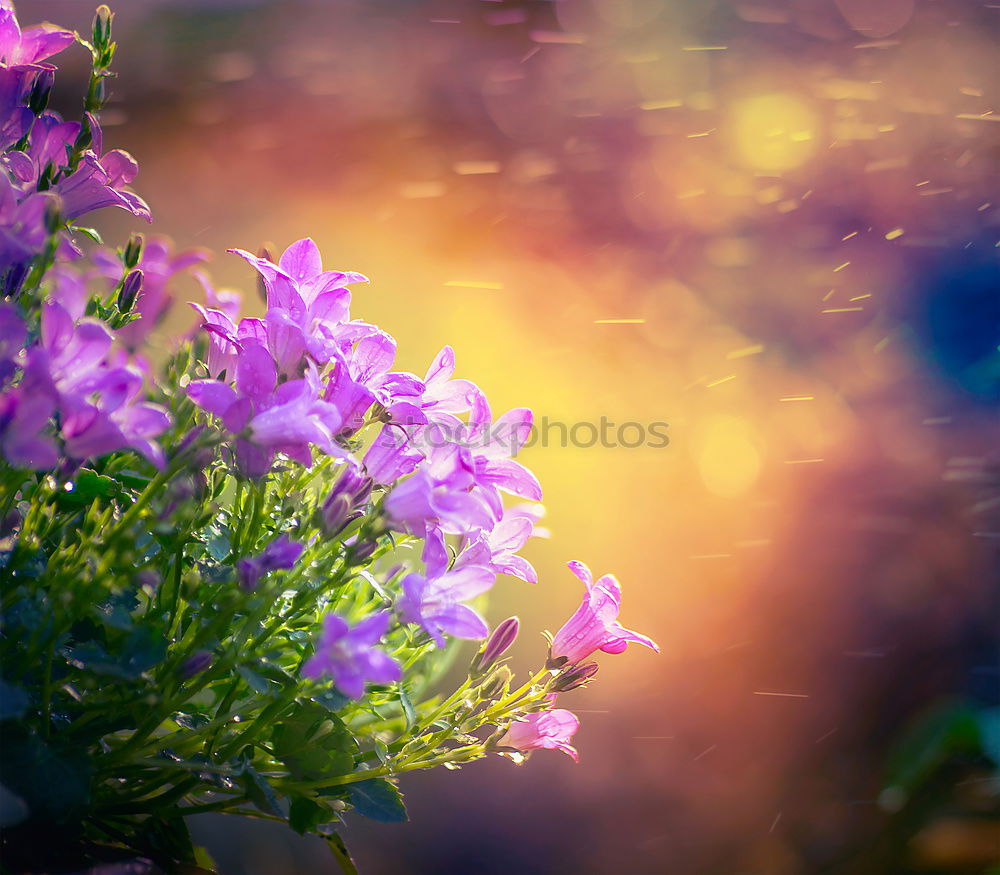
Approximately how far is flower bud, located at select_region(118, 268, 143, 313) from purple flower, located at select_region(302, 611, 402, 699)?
0.78 ft

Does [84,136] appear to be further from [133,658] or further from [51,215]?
[133,658]

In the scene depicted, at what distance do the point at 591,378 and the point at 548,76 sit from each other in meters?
0.68

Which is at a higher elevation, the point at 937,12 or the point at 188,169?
the point at 937,12

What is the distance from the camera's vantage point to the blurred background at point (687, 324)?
1334 mm

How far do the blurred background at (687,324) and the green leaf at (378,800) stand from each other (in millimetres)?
994

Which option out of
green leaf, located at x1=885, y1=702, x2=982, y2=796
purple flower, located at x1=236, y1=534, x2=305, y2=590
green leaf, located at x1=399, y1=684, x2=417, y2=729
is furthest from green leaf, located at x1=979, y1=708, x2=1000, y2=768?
purple flower, located at x1=236, y1=534, x2=305, y2=590

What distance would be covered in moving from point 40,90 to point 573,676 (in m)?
0.46

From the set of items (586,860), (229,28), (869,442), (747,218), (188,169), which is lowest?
(586,860)

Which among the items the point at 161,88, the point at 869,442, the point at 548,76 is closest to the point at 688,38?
the point at 548,76

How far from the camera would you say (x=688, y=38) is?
61.5 inches

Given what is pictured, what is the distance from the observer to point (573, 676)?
17.5 inches

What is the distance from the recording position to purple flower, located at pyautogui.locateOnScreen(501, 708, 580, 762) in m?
0.45

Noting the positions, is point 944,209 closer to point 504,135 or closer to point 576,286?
point 576,286

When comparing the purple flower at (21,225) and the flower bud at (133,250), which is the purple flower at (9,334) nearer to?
the purple flower at (21,225)
